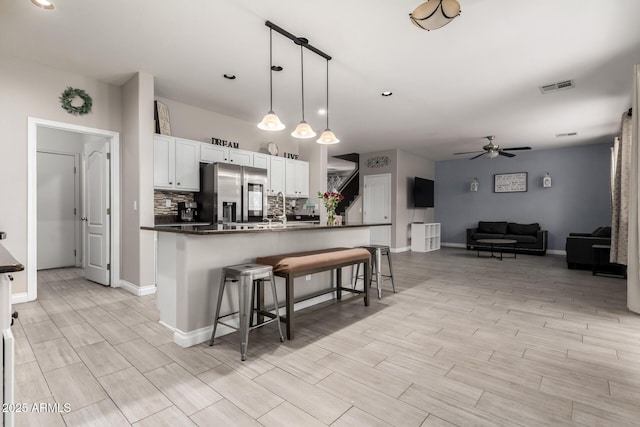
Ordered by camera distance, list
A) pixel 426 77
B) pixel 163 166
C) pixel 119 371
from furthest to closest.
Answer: pixel 163 166
pixel 426 77
pixel 119 371

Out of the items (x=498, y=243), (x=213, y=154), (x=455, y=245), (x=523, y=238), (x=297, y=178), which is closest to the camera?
(x=213, y=154)

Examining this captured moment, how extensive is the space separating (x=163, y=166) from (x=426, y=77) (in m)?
3.80

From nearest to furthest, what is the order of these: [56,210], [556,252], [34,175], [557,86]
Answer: [34,175], [557,86], [56,210], [556,252]

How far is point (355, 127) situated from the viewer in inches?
253

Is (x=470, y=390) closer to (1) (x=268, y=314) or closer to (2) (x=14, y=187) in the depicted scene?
(1) (x=268, y=314)

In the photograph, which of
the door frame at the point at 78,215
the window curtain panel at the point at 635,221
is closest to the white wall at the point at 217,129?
the door frame at the point at 78,215

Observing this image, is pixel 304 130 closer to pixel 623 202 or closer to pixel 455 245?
pixel 623 202

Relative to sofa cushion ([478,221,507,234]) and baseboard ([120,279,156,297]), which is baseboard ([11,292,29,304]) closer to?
baseboard ([120,279,156,297])

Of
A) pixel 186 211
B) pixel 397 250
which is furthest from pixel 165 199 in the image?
pixel 397 250

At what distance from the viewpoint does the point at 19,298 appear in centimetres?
367

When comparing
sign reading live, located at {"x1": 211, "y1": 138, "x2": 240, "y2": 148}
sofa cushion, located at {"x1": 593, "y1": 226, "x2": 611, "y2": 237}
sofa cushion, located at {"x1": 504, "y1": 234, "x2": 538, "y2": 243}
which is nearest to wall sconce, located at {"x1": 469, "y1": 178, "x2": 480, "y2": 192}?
sofa cushion, located at {"x1": 504, "y1": 234, "x2": 538, "y2": 243}

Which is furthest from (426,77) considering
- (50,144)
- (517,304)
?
(50,144)

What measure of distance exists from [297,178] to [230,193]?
191cm

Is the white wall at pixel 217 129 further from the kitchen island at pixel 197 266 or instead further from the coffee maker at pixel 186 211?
the kitchen island at pixel 197 266
